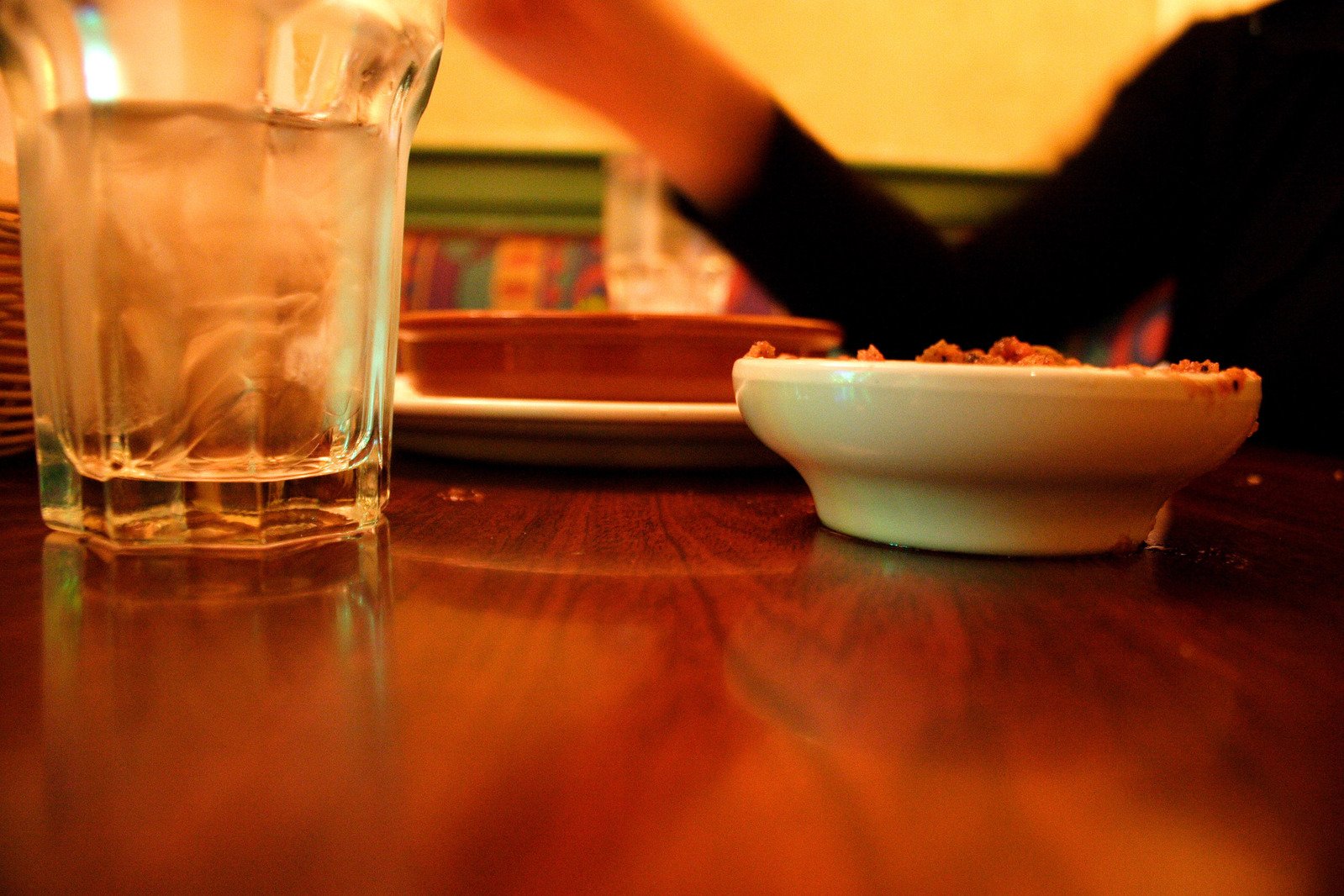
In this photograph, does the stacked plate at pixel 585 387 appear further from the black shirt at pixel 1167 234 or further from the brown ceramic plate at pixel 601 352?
the black shirt at pixel 1167 234

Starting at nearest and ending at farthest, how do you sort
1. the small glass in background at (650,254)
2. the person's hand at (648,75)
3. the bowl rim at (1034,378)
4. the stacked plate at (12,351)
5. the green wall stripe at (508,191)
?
the bowl rim at (1034,378) < the stacked plate at (12,351) < the person's hand at (648,75) < the small glass in background at (650,254) < the green wall stripe at (508,191)

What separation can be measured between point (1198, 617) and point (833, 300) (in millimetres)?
887

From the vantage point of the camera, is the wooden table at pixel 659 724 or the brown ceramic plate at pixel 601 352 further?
the brown ceramic plate at pixel 601 352

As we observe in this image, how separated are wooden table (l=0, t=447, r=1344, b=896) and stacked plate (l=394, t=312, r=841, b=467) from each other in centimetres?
14

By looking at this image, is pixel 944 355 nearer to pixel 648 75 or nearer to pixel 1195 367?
pixel 1195 367

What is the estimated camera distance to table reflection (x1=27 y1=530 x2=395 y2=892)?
0.38 ft

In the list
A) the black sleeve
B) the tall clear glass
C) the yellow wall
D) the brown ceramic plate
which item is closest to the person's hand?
the black sleeve

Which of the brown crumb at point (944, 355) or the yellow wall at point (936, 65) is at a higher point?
the yellow wall at point (936, 65)

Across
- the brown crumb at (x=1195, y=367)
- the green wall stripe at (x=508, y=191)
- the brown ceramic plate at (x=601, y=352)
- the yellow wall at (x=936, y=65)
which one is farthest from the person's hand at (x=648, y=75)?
the yellow wall at (x=936, y=65)

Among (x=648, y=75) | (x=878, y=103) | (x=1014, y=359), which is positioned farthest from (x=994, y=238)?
(x=1014, y=359)

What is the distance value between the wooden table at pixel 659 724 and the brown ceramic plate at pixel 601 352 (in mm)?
206

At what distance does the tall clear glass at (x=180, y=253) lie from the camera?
0.28 m

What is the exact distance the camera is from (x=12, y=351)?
0.42 meters

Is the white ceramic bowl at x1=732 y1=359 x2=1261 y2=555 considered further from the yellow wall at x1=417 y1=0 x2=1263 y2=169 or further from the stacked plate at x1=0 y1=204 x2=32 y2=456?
the yellow wall at x1=417 y1=0 x2=1263 y2=169
